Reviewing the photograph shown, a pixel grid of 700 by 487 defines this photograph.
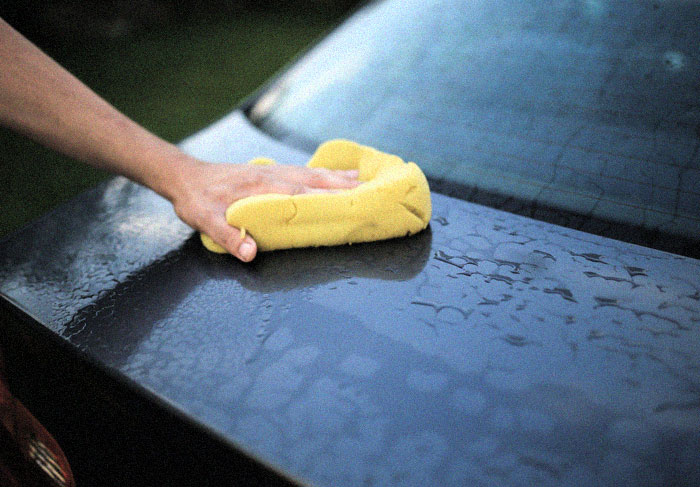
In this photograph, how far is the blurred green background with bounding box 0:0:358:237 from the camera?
3.20 meters

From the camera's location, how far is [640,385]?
64 cm

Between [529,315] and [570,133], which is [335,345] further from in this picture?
[570,133]

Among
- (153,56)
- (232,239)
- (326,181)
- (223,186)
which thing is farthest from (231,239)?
(153,56)

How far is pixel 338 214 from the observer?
94 centimetres

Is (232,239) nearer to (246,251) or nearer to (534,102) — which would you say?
(246,251)

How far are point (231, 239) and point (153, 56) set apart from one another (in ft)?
18.6

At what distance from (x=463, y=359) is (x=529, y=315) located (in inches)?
5.9

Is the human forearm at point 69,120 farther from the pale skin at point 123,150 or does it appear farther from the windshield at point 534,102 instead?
the windshield at point 534,102

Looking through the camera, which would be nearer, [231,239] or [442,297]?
[442,297]

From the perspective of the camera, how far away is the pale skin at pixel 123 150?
95 cm

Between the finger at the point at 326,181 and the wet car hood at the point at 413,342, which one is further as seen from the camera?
the finger at the point at 326,181

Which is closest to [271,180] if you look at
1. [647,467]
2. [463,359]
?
[463,359]

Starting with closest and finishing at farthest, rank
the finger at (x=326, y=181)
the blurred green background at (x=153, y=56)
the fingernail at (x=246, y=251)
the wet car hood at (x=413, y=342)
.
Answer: the wet car hood at (x=413, y=342) < the fingernail at (x=246, y=251) < the finger at (x=326, y=181) < the blurred green background at (x=153, y=56)

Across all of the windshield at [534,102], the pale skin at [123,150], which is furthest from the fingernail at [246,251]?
the windshield at [534,102]
